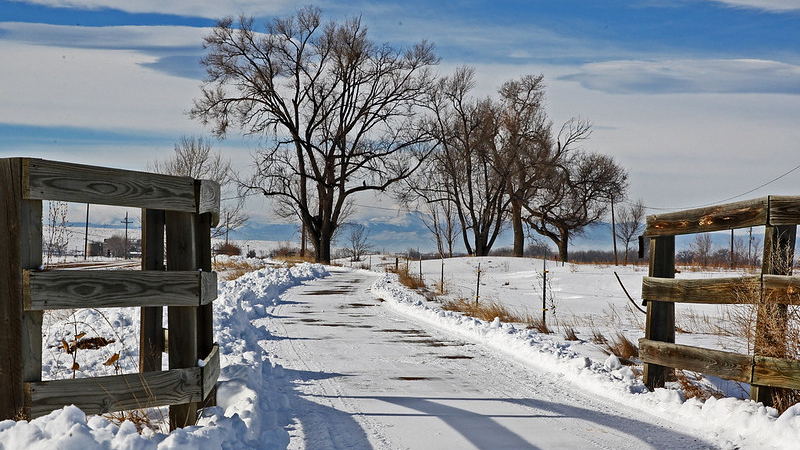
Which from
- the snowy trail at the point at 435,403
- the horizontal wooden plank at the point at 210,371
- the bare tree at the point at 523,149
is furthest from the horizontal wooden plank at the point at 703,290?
the bare tree at the point at 523,149

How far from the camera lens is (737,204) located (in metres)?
6.82

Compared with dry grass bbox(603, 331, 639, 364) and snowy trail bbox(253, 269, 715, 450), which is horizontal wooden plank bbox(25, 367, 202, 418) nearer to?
snowy trail bbox(253, 269, 715, 450)

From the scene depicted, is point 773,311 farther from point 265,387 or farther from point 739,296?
point 265,387

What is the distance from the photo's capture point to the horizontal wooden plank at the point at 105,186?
177 inches

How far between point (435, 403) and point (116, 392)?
326 cm

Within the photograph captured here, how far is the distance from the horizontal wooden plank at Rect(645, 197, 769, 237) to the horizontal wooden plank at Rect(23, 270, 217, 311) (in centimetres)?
495

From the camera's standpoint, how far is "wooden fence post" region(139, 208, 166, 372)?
6.16m

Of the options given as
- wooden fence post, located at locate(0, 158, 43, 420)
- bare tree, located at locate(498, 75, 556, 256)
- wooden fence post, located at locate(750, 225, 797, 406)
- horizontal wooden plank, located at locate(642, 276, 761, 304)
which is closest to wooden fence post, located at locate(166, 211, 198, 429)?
wooden fence post, located at locate(0, 158, 43, 420)

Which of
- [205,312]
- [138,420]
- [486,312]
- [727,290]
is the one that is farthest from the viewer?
[486,312]

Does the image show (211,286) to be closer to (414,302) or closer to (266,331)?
(266,331)

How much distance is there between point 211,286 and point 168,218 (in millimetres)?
650

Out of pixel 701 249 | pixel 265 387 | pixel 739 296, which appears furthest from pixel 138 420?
pixel 701 249

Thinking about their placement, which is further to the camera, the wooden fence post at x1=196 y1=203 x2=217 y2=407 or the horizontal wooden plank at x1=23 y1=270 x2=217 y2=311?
the wooden fence post at x1=196 y1=203 x2=217 y2=407

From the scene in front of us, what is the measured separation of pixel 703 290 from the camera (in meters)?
7.06
